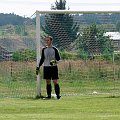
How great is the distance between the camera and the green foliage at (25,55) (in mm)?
20578

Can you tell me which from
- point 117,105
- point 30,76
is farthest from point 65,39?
point 117,105

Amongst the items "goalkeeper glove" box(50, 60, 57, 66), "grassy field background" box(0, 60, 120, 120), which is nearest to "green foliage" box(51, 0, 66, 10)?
"grassy field background" box(0, 60, 120, 120)

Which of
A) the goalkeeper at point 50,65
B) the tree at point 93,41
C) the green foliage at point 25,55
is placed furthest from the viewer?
the tree at point 93,41

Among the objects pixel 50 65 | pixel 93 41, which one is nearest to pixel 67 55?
pixel 93 41

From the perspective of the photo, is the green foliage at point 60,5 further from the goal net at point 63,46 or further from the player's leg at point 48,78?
the player's leg at point 48,78

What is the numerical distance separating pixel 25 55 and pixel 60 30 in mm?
1408

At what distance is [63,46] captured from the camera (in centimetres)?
2067

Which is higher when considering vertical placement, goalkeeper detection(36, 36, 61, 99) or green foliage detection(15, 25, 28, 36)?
green foliage detection(15, 25, 28, 36)

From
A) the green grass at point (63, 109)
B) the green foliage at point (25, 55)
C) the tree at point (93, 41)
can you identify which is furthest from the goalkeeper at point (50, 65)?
the tree at point (93, 41)

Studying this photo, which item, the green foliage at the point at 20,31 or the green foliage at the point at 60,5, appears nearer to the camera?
the green foliage at the point at 20,31

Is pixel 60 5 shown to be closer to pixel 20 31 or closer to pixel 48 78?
pixel 20 31

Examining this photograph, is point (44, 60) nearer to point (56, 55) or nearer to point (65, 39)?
point (56, 55)

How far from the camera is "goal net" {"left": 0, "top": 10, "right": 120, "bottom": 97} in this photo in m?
20.5

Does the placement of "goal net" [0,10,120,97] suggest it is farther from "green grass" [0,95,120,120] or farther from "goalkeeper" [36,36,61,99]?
"green grass" [0,95,120,120]
